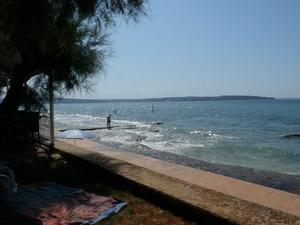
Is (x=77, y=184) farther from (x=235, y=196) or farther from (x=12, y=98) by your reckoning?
(x=12, y=98)

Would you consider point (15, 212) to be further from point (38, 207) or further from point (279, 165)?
point (279, 165)

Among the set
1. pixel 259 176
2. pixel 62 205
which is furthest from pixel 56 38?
pixel 259 176

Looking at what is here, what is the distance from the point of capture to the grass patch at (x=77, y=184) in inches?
135

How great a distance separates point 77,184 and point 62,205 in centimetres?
98

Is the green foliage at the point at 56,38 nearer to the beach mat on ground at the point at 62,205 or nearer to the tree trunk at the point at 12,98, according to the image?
the tree trunk at the point at 12,98

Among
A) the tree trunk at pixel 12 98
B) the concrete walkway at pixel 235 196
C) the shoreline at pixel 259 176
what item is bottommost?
the shoreline at pixel 259 176

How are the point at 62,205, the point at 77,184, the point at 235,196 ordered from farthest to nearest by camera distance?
the point at 235,196
the point at 77,184
the point at 62,205

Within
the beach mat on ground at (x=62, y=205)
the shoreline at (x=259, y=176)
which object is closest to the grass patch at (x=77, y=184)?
the beach mat on ground at (x=62, y=205)

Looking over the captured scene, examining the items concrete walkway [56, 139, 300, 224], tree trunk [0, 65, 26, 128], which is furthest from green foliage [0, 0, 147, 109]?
concrete walkway [56, 139, 300, 224]

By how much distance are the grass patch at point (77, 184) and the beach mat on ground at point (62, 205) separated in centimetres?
11

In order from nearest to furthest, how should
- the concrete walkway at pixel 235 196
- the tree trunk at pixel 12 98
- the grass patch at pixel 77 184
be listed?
the concrete walkway at pixel 235 196, the grass patch at pixel 77 184, the tree trunk at pixel 12 98

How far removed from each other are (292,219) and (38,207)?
3.08 meters

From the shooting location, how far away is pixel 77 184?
483 centimetres

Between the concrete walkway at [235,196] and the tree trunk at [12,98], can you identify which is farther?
the tree trunk at [12,98]
